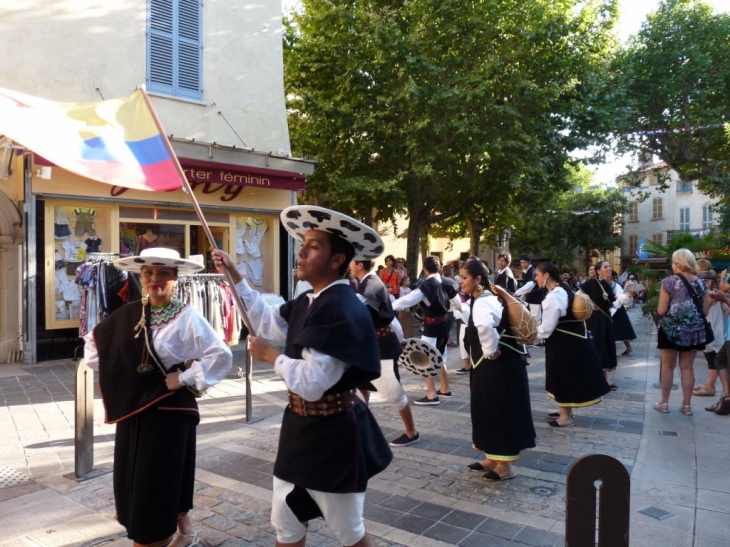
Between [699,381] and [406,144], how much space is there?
8563mm

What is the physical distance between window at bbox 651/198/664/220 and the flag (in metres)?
53.1

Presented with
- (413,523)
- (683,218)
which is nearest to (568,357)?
(413,523)

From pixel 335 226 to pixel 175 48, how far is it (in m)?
10.8

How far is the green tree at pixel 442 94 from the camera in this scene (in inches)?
575

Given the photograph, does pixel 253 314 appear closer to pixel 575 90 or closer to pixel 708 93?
pixel 575 90

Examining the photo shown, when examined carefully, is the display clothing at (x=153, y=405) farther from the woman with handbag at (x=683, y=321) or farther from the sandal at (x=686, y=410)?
the sandal at (x=686, y=410)

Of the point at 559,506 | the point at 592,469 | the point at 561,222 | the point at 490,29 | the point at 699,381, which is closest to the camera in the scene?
the point at 592,469

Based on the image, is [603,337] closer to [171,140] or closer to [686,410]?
Result: [686,410]

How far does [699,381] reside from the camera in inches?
382

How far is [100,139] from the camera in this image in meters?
3.68

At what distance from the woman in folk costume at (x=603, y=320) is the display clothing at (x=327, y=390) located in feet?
22.7

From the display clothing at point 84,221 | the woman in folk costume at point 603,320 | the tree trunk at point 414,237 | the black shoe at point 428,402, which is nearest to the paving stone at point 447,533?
the black shoe at point 428,402

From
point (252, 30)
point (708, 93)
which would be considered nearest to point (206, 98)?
point (252, 30)

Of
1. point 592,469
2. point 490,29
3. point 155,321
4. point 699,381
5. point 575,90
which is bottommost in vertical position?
point 699,381
